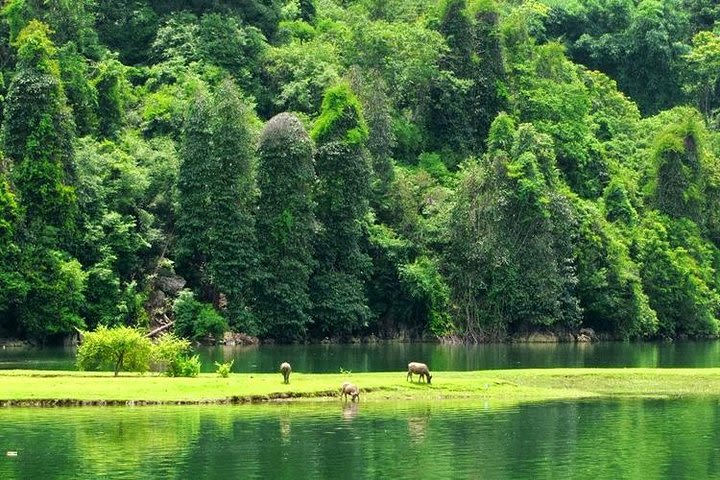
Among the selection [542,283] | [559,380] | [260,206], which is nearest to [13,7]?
[260,206]

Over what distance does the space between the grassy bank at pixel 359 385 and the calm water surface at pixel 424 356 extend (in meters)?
8.51

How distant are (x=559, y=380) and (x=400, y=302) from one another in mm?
43275

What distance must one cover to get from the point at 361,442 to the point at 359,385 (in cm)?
1375

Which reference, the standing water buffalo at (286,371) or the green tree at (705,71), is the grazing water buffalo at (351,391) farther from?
the green tree at (705,71)

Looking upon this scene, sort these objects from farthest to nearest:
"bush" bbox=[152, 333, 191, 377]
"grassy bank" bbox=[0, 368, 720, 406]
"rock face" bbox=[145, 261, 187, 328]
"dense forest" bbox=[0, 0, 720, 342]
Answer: "rock face" bbox=[145, 261, 187, 328] → "dense forest" bbox=[0, 0, 720, 342] → "bush" bbox=[152, 333, 191, 377] → "grassy bank" bbox=[0, 368, 720, 406]

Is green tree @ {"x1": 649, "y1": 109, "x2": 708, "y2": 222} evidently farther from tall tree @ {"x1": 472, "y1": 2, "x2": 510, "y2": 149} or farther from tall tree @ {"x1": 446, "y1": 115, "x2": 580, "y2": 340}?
tall tree @ {"x1": 446, "y1": 115, "x2": 580, "y2": 340}

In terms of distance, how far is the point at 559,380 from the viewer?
2479 inches

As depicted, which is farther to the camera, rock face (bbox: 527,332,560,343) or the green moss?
rock face (bbox: 527,332,560,343)

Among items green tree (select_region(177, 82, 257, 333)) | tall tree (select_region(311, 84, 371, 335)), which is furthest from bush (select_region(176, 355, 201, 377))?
tall tree (select_region(311, 84, 371, 335))

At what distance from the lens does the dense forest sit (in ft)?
307

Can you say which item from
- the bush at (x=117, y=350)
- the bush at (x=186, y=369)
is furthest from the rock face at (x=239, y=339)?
the bush at (x=186, y=369)

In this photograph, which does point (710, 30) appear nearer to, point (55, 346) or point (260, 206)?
point (260, 206)

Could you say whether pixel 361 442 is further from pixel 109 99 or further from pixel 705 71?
pixel 705 71

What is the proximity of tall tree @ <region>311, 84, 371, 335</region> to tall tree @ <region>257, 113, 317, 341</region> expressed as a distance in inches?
109
